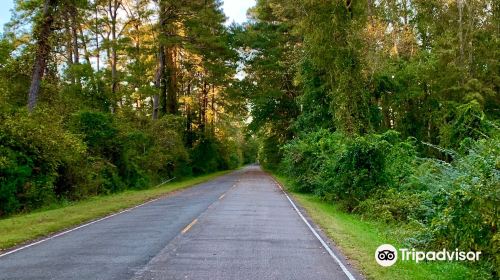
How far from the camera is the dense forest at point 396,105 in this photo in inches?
331

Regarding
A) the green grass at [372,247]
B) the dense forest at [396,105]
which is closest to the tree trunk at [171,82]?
the dense forest at [396,105]

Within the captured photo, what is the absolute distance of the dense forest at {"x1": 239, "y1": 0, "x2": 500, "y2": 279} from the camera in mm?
8406

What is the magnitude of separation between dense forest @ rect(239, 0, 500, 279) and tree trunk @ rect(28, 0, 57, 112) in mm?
13980

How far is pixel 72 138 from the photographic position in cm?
2223

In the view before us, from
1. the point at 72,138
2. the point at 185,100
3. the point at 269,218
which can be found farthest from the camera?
the point at 185,100

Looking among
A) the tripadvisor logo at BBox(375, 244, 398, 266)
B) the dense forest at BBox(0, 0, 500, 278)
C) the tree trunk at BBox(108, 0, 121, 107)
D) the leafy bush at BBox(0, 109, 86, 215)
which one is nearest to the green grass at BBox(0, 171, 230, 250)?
the leafy bush at BBox(0, 109, 86, 215)

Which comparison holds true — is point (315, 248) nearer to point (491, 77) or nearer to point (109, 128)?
point (109, 128)

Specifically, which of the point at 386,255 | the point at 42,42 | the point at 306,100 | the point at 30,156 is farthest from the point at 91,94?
the point at 386,255

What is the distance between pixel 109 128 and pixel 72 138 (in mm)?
6049

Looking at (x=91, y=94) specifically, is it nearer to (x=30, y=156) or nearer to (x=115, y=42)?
(x=115, y=42)

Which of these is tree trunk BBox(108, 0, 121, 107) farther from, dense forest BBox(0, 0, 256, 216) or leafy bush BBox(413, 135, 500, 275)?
leafy bush BBox(413, 135, 500, 275)

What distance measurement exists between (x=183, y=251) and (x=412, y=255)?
494 cm

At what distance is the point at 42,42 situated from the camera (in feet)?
74.7

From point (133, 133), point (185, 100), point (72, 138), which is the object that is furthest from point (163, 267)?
point (185, 100)
